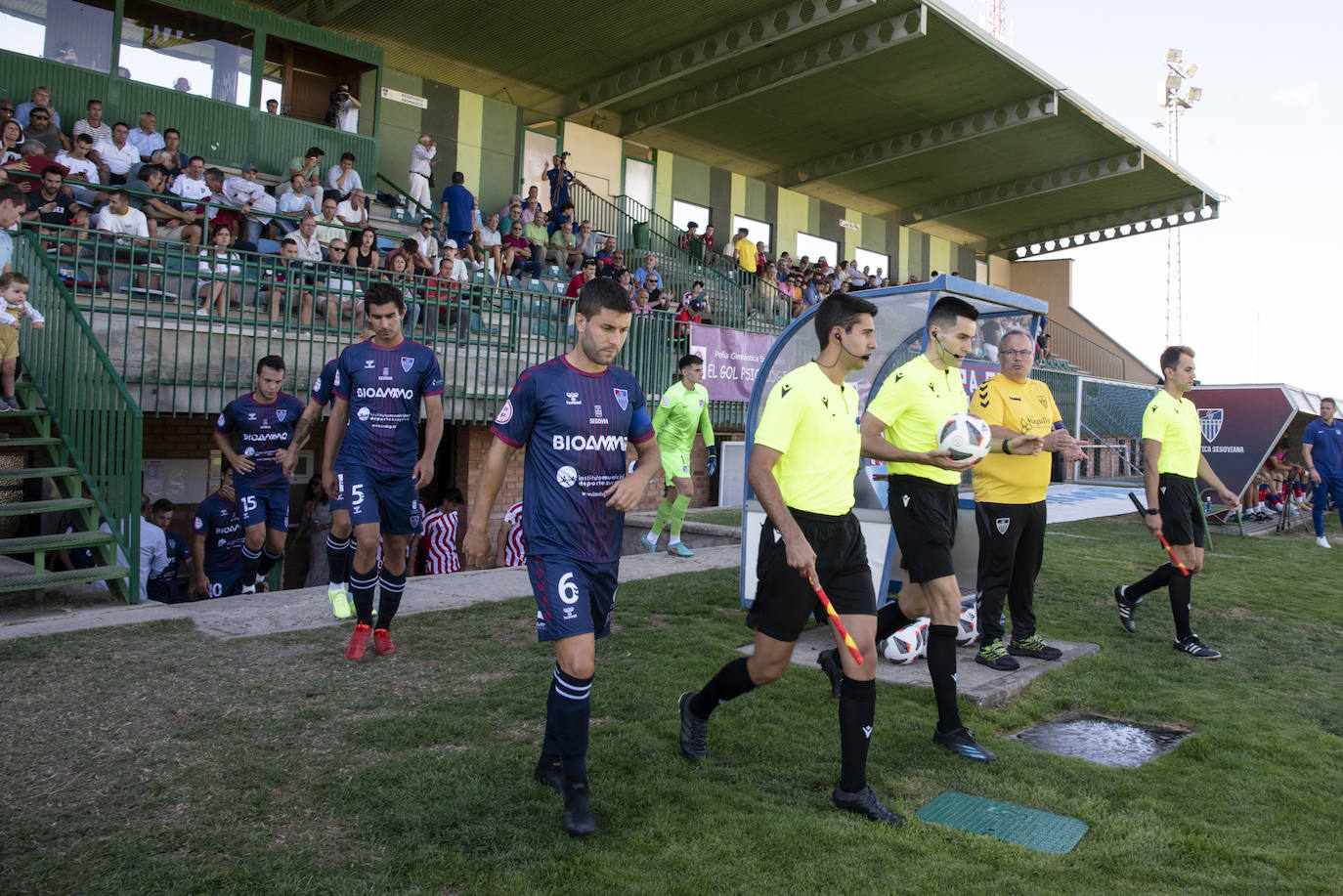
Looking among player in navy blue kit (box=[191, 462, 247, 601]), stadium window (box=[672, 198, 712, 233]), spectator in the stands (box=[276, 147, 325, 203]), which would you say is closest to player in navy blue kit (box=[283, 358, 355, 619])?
player in navy blue kit (box=[191, 462, 247, 601])

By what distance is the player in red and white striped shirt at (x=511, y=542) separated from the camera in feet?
36.3

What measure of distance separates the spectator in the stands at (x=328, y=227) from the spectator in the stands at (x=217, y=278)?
7.13ft

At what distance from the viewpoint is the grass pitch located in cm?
338

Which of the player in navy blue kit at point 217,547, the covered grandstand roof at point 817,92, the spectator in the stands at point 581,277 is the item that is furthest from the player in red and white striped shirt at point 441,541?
the covered grandstand roof at point 817,92

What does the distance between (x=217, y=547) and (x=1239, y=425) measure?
51.6ft

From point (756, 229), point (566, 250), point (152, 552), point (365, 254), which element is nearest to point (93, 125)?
point (365, 254)

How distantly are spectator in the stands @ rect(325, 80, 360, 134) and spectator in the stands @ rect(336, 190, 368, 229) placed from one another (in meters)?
2.64

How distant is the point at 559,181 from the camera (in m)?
20.4

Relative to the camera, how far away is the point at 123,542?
7.78m

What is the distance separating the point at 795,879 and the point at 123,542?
658 centimetres

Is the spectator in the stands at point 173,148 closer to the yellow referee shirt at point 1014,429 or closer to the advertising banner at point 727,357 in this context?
the advertising banner at point 727,357

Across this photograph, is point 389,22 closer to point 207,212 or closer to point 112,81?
point 112,81

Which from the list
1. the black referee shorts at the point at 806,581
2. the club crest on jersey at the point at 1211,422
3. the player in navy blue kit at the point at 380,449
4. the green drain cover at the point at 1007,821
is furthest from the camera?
the club crest on jersey at the point at 1211,422

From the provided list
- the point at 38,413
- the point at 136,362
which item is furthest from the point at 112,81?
the point at 38,413
